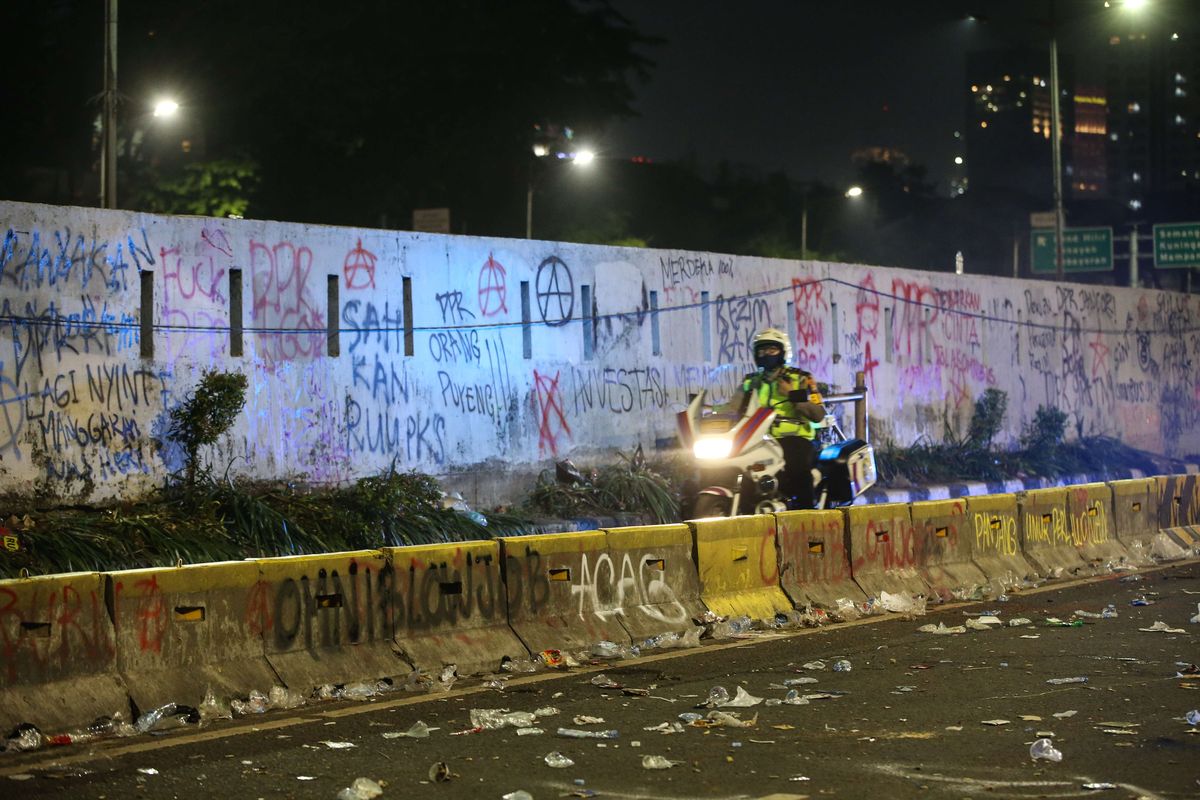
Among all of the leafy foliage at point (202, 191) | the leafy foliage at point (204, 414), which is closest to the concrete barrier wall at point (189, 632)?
the leafy foliage at point (204, 414)

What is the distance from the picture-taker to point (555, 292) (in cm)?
1989

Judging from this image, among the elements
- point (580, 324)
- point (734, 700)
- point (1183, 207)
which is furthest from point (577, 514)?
point (1183, 207)

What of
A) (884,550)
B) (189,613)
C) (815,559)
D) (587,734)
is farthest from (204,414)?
(587,734)

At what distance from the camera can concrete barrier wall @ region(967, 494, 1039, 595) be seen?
1375 centimetres

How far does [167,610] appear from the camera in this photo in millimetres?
7770

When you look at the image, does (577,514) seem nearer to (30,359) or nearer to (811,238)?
(30,359)

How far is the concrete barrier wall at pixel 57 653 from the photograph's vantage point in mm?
7059

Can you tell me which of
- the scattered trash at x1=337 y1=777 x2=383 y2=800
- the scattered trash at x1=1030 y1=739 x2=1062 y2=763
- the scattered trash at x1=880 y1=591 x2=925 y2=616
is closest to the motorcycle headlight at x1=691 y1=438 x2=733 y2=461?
the scattered trash at x1=880 y1=591 x2=925 y2=616

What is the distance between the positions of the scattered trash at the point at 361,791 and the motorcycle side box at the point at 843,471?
853cm

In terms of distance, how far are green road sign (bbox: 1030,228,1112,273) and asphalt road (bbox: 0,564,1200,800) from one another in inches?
1286

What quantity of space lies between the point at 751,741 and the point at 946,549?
22.2 ft

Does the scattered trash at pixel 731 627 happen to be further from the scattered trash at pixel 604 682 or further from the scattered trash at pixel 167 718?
the scattered trash at pixel 167 718

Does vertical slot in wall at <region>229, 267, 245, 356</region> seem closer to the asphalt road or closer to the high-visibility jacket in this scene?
the high-visibility jacket

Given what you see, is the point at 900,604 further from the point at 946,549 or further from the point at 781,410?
the point at 781,410
